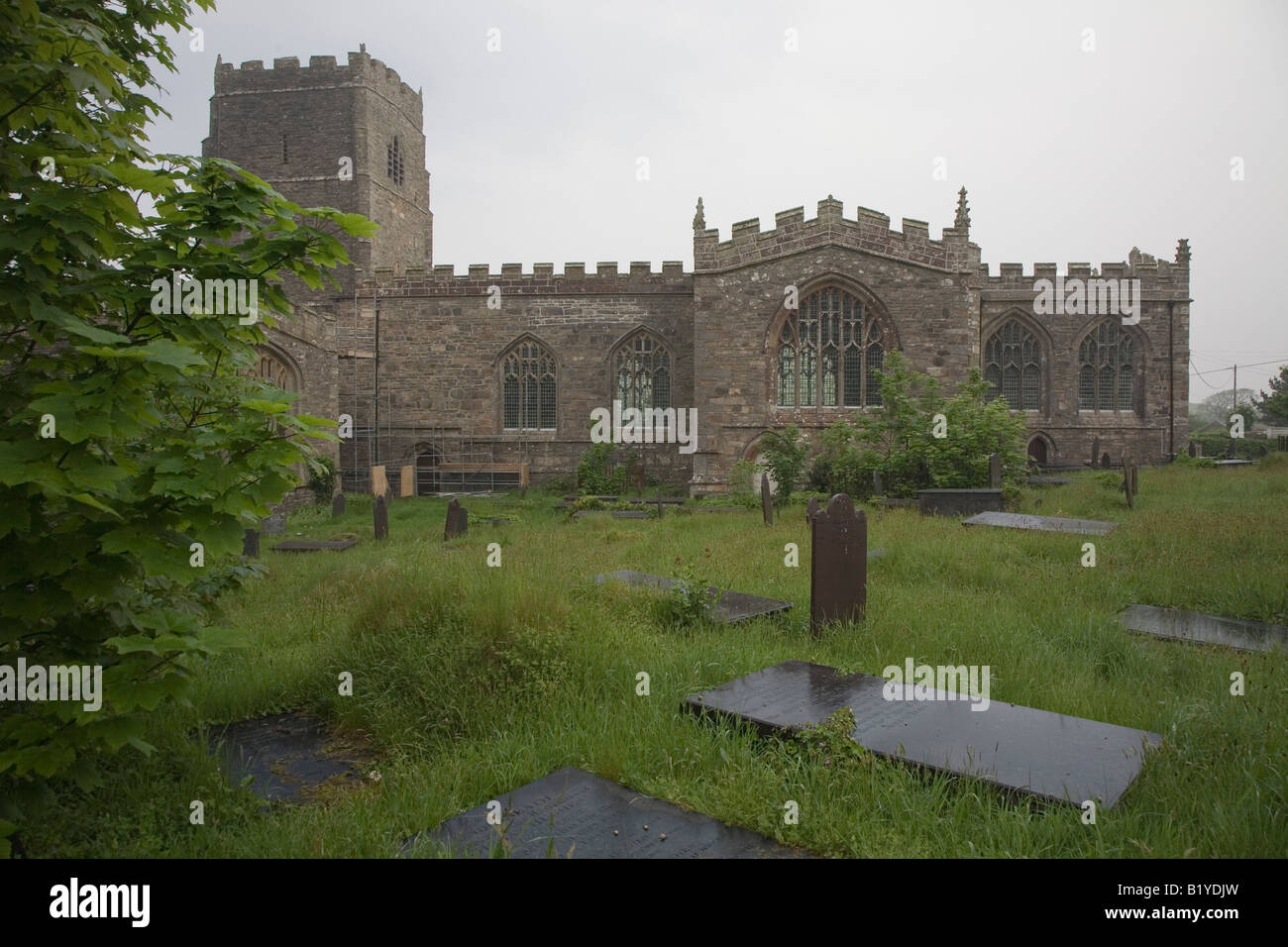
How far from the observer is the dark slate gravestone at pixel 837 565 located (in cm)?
598

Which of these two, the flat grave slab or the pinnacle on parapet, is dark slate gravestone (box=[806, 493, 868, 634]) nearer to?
the flat grave slab

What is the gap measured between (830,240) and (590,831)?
2036cm

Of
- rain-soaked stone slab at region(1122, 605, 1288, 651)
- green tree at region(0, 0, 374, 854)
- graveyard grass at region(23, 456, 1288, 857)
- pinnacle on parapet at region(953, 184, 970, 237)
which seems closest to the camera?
green tree at region(0, 0, 374, 854)

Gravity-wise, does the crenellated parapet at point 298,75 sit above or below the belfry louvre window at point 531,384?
above

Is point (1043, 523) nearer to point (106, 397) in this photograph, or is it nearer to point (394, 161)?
point (106, 397)

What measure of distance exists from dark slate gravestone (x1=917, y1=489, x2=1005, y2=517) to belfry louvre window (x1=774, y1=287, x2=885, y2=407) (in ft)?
28.5

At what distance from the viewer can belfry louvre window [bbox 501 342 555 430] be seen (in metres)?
24.7

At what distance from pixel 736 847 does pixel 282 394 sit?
2.40 m

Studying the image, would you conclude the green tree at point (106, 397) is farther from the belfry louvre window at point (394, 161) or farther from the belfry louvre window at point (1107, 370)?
the belfry louvre window at point (394, 161)

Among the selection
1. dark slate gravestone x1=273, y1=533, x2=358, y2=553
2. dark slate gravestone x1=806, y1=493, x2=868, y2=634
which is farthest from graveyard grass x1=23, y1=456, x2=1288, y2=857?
dark slate gravestone x1=273, y1=533, x2=358, y2=553

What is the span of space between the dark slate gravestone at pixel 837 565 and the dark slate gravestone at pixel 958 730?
4.37 feet

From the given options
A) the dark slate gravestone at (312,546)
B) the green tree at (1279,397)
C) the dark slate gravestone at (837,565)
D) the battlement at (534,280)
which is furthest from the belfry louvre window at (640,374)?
the green tree at (1279,397)

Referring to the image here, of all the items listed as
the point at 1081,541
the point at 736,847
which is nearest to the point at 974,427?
the point at 1081,541
